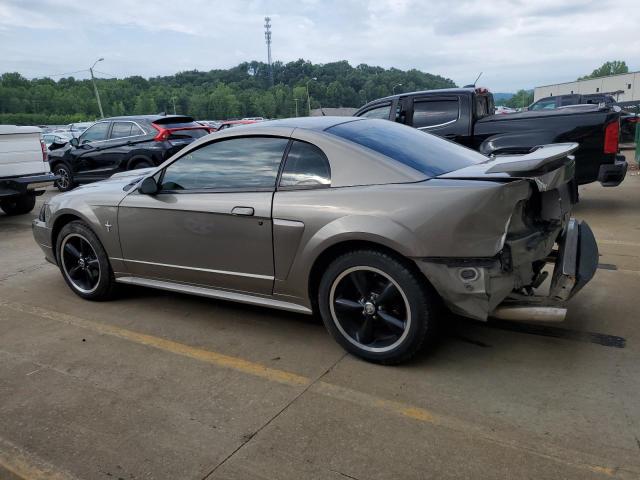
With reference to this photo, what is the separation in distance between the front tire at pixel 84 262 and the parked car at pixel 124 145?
5846mm

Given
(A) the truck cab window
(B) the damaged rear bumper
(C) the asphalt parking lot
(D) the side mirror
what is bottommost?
(C) the asphalt parking lot

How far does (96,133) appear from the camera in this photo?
1136 cm

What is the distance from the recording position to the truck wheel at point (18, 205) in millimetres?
9594

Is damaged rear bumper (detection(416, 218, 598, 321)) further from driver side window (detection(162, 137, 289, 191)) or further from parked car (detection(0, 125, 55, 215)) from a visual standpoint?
parked car (detection(0, 125, 55, 215))

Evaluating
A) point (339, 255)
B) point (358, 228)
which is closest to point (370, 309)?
point (339, 255)

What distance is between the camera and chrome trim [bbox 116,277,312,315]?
11.7 ft

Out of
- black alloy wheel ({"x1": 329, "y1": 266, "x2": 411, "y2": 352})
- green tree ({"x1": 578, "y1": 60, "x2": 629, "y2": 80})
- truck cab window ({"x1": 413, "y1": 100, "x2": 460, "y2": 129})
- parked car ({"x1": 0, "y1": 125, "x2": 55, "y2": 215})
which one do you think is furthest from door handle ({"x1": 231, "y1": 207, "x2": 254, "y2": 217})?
green tree ({"x1": 578, "y1": 60, "x2": 629, "y2": 80})

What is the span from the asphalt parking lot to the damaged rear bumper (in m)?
0.42

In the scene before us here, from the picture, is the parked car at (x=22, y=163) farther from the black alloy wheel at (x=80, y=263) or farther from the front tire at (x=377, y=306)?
the front tire at (x=377, y=306)

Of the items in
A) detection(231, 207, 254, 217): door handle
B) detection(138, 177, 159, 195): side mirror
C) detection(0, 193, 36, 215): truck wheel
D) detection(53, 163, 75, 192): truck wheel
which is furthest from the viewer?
detection(53, 163, 75, 192): truck wheel

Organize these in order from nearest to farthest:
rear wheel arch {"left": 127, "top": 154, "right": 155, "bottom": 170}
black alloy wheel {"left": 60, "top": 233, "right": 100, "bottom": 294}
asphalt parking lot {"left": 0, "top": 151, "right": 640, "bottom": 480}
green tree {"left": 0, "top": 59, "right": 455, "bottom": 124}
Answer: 1. asphalt parking lot {"left": 0, "top": 151, "right": 640, "bottom": 480}
2. black alloy wheel {"left": 60, "top": 233, "right": 100, "bottom": 294}
3. rear wheel arch {"left": 127, "top": 154, "right": 155, "bottom": 170}
4. green tree {"left": 0, "top": 59, "right": 455, "bottom": 124}

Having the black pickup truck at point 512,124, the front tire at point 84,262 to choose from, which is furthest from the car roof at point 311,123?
the black pickup truck at point 512,124

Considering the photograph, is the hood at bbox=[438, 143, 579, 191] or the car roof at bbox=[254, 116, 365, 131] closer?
the hood at bbox=[438, 143, 579, 191]

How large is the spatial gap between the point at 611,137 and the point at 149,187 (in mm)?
5897
